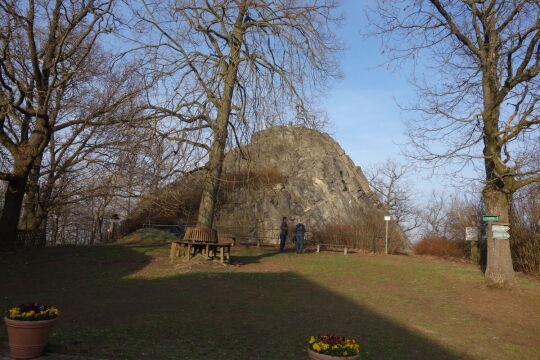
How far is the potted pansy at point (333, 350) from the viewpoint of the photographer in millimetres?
4082

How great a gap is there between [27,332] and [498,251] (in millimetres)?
11471

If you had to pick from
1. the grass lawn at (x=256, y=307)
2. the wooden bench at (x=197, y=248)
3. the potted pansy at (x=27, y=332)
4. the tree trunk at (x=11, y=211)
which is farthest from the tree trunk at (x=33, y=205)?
the potted pansy at (x=27, y=332)

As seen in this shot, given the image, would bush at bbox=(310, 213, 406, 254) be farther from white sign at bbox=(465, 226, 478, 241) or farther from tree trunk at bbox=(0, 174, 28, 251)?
tree trunk at bbox=(0, 174, 28, 251)

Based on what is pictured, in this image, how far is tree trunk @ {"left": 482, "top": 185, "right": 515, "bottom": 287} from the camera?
1175cm

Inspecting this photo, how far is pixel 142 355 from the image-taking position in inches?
212

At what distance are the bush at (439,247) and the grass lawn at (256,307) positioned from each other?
7.75m

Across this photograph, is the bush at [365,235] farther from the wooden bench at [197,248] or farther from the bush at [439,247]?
the wooden bench at [197,248]

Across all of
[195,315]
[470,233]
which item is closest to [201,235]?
[195,315]

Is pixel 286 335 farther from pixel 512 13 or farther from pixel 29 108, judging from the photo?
pixel 29 108

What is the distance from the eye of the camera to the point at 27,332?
503cm

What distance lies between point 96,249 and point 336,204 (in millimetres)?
20018

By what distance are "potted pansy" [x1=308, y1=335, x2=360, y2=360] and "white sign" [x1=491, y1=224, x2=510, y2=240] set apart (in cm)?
947

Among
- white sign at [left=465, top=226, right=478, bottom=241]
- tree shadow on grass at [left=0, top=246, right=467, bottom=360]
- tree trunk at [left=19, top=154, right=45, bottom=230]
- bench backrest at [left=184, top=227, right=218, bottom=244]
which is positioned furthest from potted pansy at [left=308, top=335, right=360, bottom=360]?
white sign at [left=465, top=226, right=478, bottom=241]

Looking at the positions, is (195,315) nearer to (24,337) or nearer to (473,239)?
(24,337)
